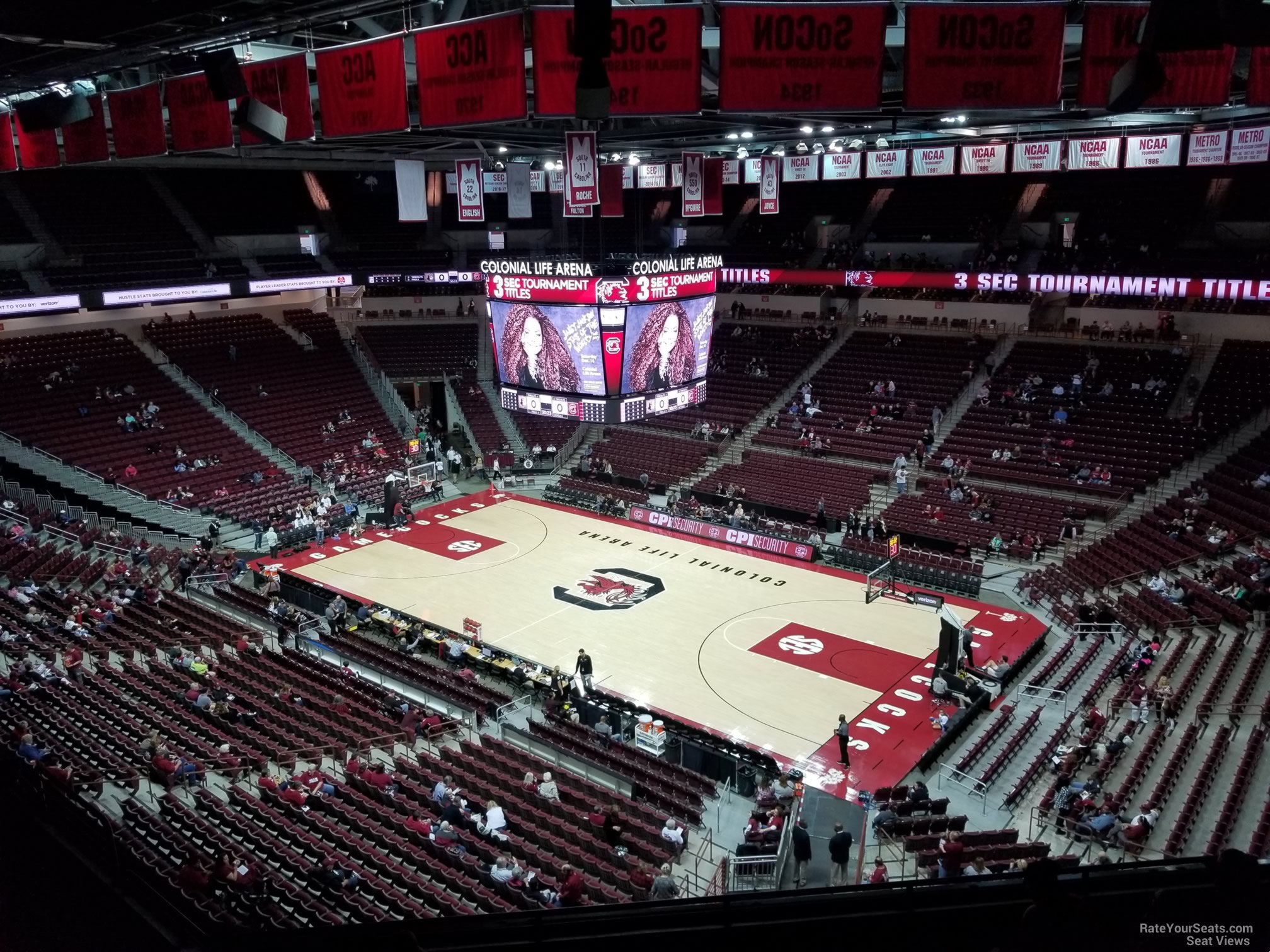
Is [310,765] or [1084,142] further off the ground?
[1084,142]

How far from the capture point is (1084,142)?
23.1 metres

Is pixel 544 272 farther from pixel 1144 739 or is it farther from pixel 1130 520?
pixel 1130 520

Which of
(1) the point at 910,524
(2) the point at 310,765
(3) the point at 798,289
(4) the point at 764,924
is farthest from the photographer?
(3) the point at 798,289

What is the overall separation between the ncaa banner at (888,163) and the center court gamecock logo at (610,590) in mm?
13841

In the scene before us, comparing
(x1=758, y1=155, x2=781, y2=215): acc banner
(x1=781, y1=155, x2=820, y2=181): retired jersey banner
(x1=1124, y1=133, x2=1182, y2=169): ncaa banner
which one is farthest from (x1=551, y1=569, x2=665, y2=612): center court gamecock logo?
(x1=1124, y1=133, x2=1182, y2=169): ncaa banner

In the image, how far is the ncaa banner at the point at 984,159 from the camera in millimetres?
24844

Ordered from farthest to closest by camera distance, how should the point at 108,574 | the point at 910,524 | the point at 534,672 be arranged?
the point at 910,524 → the point at 108,574 → the point at 534,672

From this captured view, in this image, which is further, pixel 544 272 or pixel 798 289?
pixel 798 289

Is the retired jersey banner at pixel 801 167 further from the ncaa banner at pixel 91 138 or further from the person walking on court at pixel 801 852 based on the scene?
the person walking on court at pixel 801 852

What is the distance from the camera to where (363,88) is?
11.2 metres

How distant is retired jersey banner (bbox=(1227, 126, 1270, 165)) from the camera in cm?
2064

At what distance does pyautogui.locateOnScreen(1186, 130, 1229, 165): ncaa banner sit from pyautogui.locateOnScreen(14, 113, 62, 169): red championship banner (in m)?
24.3

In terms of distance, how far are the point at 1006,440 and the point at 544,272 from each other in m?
17.2

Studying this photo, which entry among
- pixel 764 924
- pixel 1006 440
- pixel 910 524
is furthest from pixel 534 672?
pixel 1006 440
